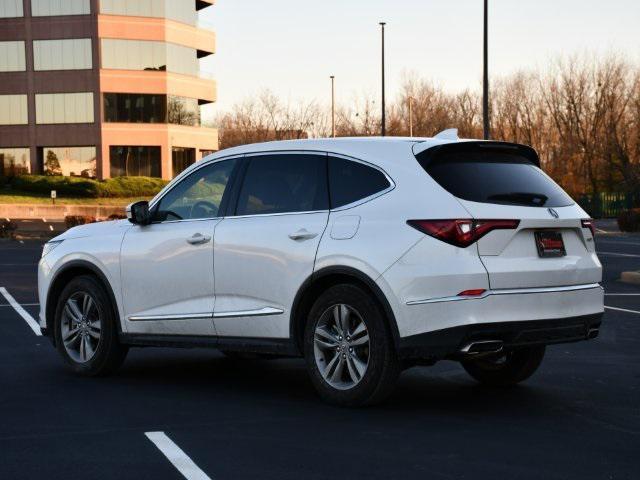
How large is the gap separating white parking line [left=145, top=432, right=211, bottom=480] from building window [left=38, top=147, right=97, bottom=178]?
7651 cm

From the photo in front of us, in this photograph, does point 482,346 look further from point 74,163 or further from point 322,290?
point 74,163

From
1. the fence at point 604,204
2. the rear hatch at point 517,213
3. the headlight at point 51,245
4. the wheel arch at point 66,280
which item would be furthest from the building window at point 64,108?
the rear hatch at point 517,213

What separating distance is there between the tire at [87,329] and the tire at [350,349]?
2133mm

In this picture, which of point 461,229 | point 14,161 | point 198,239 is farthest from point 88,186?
point 461,229

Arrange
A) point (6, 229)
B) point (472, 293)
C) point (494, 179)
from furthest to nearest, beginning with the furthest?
1. point (6, 229)
2. point (494, 179)
3. point (472, 293)

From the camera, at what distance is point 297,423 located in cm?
739

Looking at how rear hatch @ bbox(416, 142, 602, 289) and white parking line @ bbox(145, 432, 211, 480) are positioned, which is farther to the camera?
rear hatch @ bbox(416, 142, 602, 289)

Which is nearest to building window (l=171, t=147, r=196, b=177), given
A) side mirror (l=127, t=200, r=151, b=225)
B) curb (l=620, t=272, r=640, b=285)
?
curb (l=620, t=272, r=640, b=285)

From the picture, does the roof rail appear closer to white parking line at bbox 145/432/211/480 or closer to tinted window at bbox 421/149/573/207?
tinted window at bbox 421/149/573/207

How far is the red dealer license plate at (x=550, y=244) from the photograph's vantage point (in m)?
7.70

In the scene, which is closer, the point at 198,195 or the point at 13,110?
the point at 198,195

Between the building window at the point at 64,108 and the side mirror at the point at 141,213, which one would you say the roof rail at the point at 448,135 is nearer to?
the side mirror at the point at 141,213

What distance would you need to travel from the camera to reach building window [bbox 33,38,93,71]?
82.1m

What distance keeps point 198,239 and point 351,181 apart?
4.53ft
